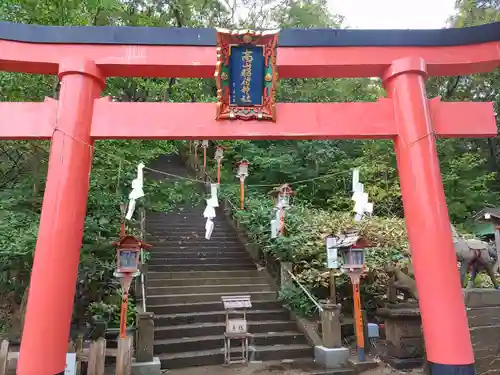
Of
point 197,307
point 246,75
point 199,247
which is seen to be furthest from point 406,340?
point 199,247

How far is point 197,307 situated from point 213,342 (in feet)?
3.76

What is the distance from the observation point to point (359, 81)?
59.6ft

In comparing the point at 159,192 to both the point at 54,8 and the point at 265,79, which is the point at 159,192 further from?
the point at 265,79

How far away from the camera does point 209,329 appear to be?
781cm

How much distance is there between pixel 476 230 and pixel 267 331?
9.92 metres

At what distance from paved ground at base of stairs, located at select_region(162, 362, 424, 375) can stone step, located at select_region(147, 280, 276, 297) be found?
242cm

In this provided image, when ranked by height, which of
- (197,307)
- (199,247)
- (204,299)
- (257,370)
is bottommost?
(257,370)

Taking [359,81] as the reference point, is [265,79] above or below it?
below

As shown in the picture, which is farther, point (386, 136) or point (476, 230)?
point (476, 230)

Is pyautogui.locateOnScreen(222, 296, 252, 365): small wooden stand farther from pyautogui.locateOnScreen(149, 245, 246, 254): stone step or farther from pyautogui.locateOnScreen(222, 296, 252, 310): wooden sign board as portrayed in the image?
pyautogui.locateOnScreen(149, 245, 246, 254): stone step

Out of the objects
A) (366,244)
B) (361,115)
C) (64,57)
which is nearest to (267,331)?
(366,244)

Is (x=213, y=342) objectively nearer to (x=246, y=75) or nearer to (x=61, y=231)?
(x=61, y=231)

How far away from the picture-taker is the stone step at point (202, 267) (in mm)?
10188

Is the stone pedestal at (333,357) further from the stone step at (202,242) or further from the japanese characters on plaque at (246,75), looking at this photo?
the stone step at (202,242)
